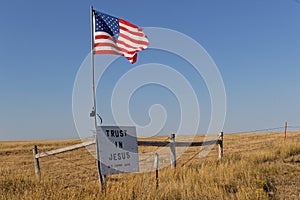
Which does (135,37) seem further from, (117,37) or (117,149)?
(117,149)

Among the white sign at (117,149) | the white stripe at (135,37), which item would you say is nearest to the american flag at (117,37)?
the white stripe at (135,37)

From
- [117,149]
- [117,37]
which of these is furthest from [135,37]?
[117,149]

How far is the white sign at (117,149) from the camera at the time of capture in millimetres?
6879

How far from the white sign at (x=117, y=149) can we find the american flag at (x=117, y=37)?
1956 millimetres

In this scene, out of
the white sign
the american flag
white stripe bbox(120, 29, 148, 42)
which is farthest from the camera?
white stripe bbox(120, 29, 148, 42)

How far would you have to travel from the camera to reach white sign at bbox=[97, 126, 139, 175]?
688 centimetres

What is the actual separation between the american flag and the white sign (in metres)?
1.96

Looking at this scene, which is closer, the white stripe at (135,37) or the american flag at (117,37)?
the american flag at (117,37)

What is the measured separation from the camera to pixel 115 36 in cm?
795

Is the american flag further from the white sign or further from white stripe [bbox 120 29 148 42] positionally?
the white sign

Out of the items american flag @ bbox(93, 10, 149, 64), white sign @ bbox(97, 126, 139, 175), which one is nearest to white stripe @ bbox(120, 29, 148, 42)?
american flag @ bbox(93, 10, 149, 64)

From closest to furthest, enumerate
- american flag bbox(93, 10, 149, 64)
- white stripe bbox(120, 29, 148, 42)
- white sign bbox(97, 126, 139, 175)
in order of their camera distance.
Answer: white sign bbox(97, 126, 139, 175)
american flag bbox(93, 10, 149, 64)
white stripe bbox(120, 29, 148, 42)

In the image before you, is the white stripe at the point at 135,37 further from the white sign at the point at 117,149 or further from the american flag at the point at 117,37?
the white sign at the point at 117,149

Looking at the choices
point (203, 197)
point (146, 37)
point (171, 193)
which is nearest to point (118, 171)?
point (171, 193)
